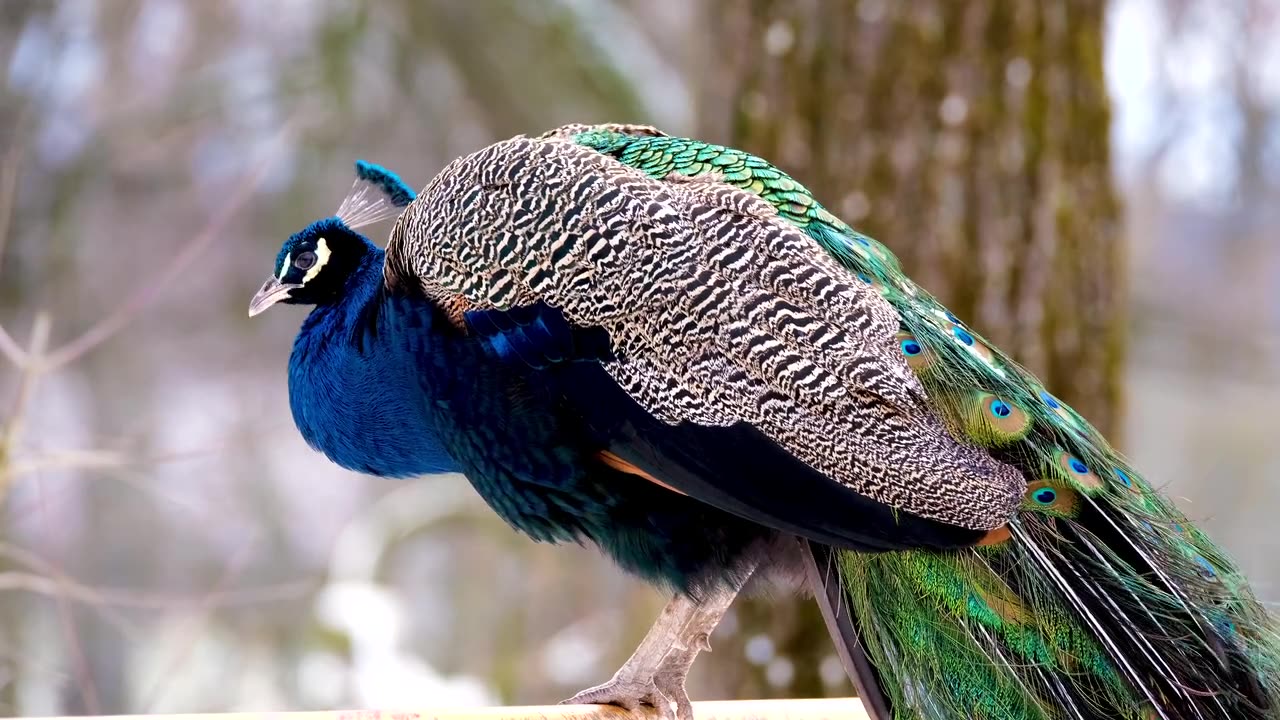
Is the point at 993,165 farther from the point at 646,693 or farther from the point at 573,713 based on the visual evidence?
the point at 573,713

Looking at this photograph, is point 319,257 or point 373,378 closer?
point 373,378

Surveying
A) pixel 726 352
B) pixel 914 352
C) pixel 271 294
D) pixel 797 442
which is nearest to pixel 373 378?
pixel 271 294

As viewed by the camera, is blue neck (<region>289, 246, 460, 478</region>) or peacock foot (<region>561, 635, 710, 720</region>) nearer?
blue neck (<region>289, 246, 460, 478</region>)

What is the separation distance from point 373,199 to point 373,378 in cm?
46

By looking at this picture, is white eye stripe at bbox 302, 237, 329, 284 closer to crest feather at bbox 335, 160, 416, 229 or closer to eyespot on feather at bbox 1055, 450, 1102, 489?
crest feather at bbox 335, 160, 416, 229

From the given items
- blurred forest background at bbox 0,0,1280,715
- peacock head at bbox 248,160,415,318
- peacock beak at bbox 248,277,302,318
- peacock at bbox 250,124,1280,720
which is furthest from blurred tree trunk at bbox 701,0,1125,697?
peacock beak at bbox 248,277,302,318

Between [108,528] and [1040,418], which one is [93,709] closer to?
[1040,418]

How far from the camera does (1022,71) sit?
3.06 m

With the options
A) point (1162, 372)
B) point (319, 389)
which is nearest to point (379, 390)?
point (319, 389)

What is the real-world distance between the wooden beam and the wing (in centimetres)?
51

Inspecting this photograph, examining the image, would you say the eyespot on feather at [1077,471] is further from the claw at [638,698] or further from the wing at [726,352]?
the claw at [638,698]

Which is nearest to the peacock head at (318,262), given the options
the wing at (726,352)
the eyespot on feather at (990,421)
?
the wing at (726,352)

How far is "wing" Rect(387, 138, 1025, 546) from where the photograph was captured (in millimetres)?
1914

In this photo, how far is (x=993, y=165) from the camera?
10.0ft
